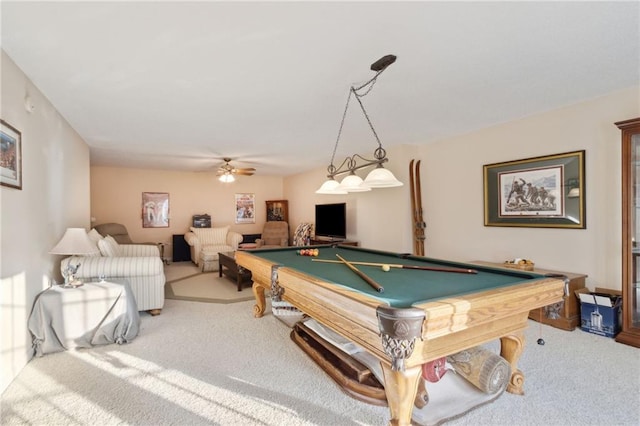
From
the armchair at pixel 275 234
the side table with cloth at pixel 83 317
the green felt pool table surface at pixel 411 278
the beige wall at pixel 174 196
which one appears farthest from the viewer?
the armchair at pixel 275 234

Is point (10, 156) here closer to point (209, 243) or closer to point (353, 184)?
point (353, 184)

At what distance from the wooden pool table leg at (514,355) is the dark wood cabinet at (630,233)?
5.18 ft

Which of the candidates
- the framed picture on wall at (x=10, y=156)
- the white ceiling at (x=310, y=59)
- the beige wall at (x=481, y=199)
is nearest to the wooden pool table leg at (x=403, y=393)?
the white ceiling at (x=310, y=59)

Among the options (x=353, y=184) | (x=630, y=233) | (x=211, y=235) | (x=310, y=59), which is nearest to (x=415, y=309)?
(x=353, y=184)

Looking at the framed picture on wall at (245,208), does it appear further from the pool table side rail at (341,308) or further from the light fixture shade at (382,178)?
the pool table side rail at (341,308)

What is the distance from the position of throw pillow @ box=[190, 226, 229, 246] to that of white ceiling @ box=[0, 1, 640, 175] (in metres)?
3.64

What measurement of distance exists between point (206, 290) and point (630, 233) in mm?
5038

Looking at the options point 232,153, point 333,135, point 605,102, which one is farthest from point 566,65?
point 232,153

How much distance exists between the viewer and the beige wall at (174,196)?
688 cm

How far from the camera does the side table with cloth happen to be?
8.41 ft

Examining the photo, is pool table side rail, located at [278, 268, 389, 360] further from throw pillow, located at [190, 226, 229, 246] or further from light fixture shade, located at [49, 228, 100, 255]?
throw pillow, located at [190, 226, 229, 246]

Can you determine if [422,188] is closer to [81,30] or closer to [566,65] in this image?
[566,65]

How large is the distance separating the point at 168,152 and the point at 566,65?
5489 mm

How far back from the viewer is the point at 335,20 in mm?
1779
